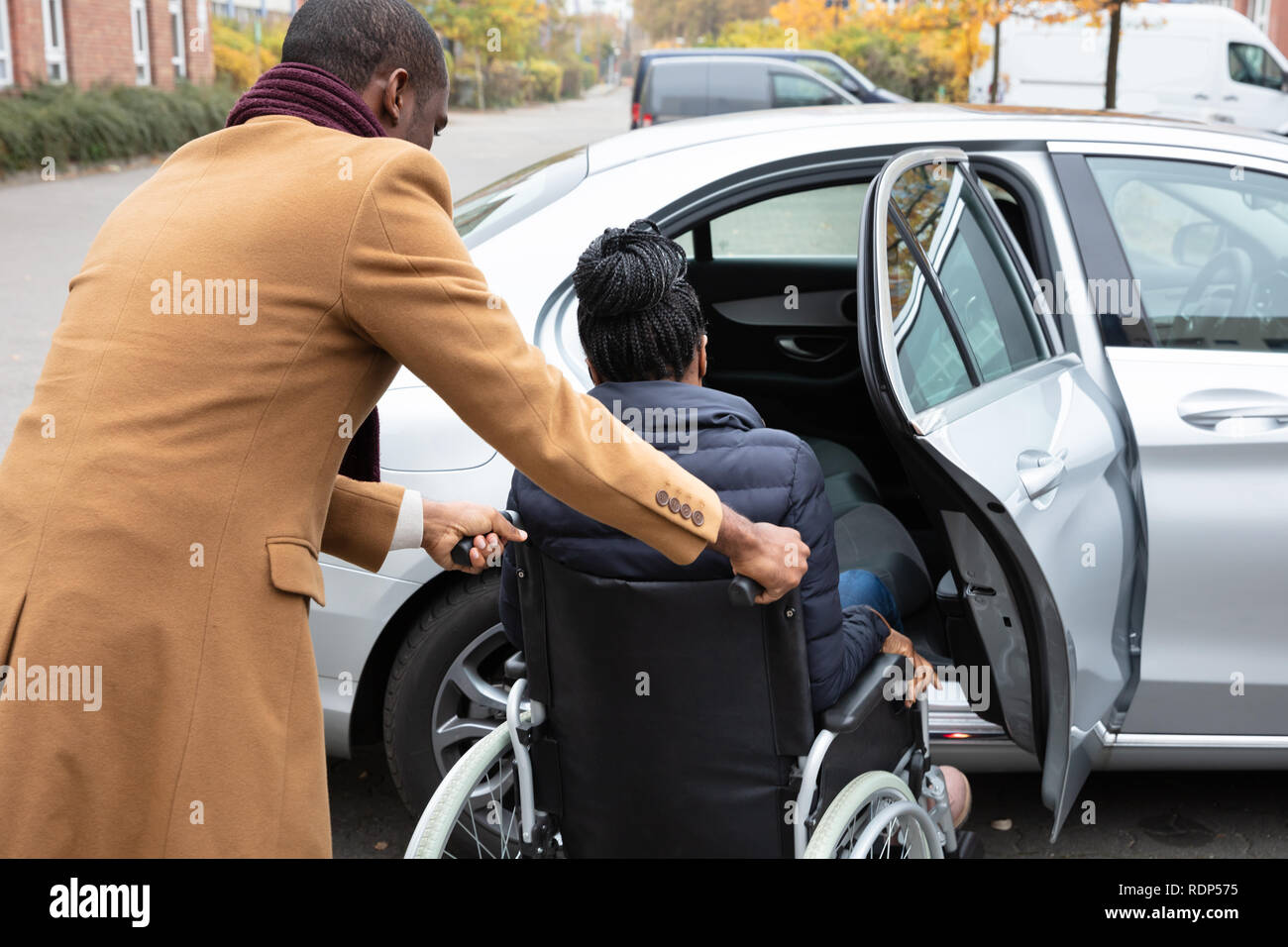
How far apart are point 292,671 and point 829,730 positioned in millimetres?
825

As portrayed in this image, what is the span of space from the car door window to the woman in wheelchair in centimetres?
76

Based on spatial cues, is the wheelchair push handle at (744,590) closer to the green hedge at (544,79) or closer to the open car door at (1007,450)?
the open car door at (1007,450)

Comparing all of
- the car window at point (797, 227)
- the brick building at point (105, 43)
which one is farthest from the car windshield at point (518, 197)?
the brick building at point (105, 43)

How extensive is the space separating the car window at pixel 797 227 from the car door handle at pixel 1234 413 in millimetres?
6067

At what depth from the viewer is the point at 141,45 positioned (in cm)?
2458

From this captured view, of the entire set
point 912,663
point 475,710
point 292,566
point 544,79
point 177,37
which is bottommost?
point 475,710

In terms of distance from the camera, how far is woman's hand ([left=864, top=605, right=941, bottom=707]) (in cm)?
234

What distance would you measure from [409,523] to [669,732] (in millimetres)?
524

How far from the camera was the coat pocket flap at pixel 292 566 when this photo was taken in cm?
164

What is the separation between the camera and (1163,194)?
338 cm

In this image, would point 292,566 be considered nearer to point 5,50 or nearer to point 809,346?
point 809,346

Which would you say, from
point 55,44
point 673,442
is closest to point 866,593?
point 673,442

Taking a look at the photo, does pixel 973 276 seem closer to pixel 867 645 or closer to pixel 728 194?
pixel 728 194

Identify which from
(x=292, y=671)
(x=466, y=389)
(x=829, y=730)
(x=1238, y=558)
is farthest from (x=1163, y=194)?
(x=292, y=671)
